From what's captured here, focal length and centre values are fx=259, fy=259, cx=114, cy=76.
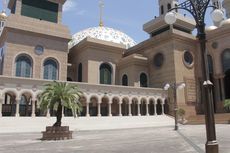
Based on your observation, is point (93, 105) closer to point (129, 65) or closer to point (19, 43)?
point (129, 65)

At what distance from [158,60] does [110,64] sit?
9692 millimetres

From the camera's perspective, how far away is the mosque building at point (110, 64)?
41.1 m

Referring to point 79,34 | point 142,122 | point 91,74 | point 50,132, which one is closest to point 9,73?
point 91,74

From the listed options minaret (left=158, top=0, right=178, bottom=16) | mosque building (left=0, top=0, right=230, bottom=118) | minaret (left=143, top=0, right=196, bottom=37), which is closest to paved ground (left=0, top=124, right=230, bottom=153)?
mosque building (left=0, top=0, right=230, bottom=118)

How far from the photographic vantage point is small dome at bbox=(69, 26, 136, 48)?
213 feet

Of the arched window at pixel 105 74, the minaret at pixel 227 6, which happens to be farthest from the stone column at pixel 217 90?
the minaret at pixel 227 6

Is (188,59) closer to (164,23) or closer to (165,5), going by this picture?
(164,23)

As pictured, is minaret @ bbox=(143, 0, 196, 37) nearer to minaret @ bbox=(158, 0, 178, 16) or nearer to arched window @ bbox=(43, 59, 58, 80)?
minaret @ bbox=(158, 0, 178, 16)

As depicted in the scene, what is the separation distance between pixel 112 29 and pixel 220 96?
37.1 m

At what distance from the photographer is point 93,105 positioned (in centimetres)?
4500

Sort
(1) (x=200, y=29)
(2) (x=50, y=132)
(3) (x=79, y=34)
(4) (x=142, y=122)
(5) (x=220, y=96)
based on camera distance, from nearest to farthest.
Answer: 1. (1) (x=200, y=29)
2. (2) (x=50, y=132)
3. (4) (x=142, y=122)
4. (5) (x=220, y=96)
5. (3) (x=79, y=34)

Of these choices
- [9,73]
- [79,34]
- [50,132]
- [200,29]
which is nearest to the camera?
[200,29]

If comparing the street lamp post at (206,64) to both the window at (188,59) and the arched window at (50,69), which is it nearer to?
the arched window at (50,69)

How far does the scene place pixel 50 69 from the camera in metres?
44.3
